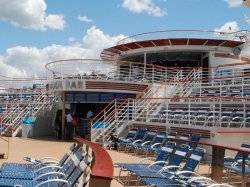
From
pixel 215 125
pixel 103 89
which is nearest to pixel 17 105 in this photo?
pixel 103 89

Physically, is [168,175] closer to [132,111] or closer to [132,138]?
[132,138]

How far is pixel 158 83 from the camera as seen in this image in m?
21.2

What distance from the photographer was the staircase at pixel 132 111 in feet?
54.9

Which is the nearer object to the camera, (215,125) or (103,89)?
(215,125)

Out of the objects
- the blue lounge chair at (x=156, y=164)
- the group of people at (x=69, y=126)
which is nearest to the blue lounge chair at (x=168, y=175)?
the blue lounge chair at (x=156, y=164)

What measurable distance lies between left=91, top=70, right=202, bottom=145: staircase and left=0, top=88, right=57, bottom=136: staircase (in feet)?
16.6

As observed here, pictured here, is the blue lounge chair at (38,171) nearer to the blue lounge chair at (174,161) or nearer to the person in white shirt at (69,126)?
the blue lounge chair at (174,161)

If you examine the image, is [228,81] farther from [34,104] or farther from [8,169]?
[8,169]

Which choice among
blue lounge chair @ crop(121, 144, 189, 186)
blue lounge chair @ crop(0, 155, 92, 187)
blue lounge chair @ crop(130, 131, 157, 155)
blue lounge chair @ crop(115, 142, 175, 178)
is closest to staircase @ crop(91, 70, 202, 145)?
blue lounge chair @ crop(130, 131, 157, 155)

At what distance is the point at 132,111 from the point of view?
58.7ft

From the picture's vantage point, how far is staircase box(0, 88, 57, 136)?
21562 millimetres

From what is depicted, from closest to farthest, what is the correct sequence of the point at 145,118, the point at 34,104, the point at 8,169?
the point at 8,169 < the point at 145,118 < the point at 34,104

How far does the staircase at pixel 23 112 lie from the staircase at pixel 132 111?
16.6 ft

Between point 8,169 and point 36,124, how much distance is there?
15061 mm
